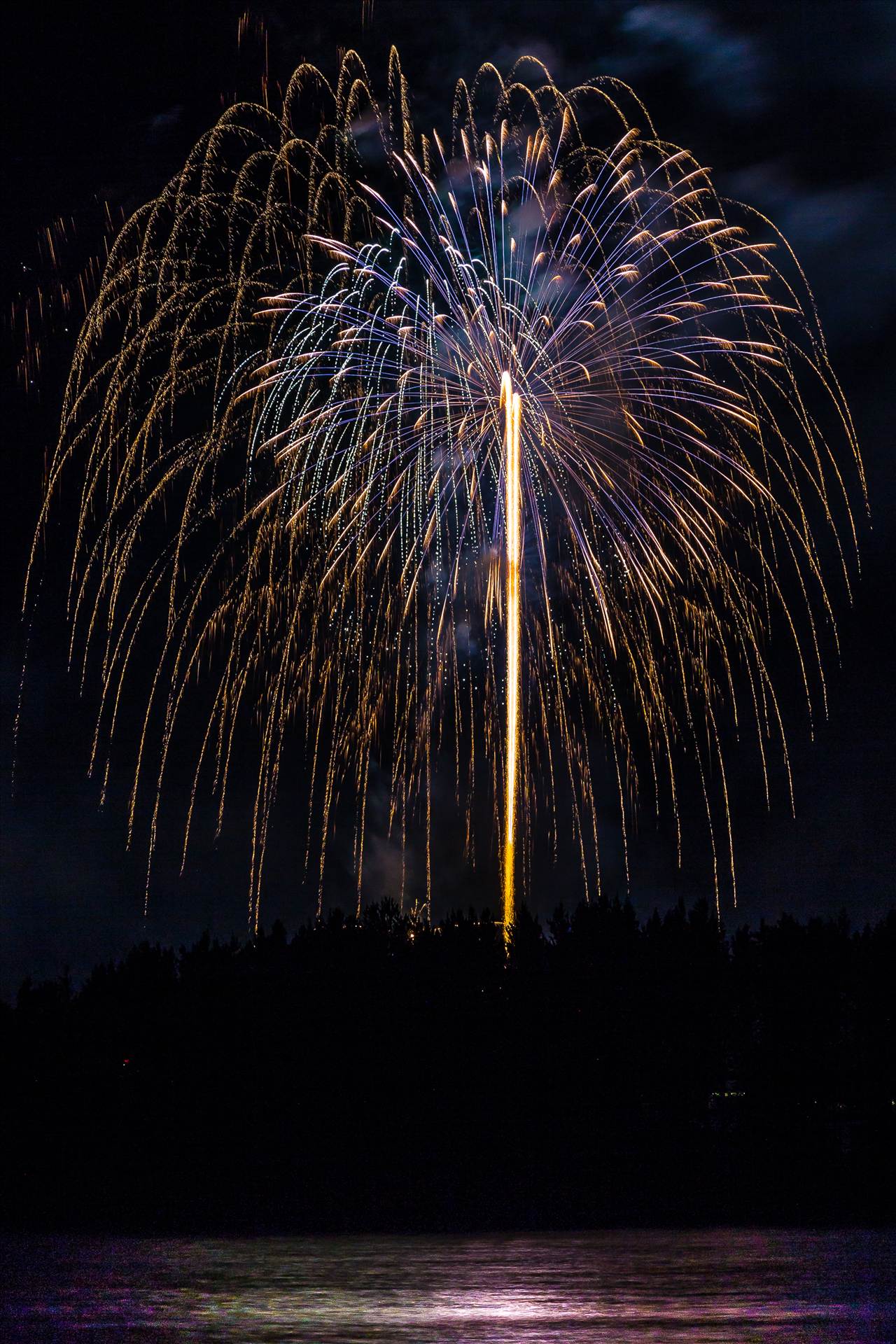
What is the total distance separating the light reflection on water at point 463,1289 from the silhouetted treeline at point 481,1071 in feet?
16.5

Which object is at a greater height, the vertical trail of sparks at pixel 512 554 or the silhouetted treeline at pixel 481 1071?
the vertical trail of sparks at pixel 512 554

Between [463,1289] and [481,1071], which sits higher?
[481,1071]

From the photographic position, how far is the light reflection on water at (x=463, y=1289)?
1067cm

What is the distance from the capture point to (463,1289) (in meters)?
13.2

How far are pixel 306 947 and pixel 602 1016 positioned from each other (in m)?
5.43

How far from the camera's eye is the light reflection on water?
35.0 ft

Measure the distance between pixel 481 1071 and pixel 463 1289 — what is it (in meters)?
11.2

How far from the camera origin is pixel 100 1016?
25109 mm

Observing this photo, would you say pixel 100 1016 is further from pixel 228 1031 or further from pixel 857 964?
pixel 857 964

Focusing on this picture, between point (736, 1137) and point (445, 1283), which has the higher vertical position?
point (736, 1137)

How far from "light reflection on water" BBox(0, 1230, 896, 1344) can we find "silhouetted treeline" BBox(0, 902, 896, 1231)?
16.5 feet

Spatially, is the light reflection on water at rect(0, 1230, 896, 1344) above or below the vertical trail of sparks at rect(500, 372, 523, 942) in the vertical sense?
below

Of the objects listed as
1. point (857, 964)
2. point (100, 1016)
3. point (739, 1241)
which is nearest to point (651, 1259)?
point (739, 1241)

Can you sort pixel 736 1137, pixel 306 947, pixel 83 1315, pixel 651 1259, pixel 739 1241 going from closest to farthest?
pixel 83 1315 → pixel 651 1259 → pixel 739 1241 → pixel 736 1137 → pixel 306 947
